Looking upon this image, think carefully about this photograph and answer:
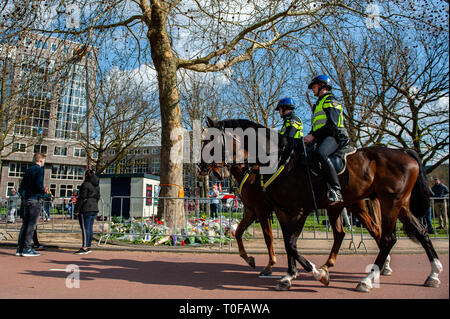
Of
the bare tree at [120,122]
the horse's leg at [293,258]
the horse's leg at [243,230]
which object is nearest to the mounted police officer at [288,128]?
the horse's leg at [293,258]

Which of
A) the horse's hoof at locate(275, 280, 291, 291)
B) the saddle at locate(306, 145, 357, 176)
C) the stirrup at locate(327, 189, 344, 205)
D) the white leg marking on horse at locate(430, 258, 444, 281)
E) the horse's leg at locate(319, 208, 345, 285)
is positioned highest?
the saddle at locate(306, 145, 357, 176)

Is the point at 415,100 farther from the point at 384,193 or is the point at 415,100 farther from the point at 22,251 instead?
the point at 22,251

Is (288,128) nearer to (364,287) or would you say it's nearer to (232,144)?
(232,144)

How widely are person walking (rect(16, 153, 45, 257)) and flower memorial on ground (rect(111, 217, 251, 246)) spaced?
7.44 feet

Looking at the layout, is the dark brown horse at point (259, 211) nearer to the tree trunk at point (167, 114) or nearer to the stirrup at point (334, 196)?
the stirrup at point (334, 196)

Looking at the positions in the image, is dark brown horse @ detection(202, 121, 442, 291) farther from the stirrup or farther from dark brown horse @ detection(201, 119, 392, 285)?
dark brown horse @ detection(201, 119, 392, 285)

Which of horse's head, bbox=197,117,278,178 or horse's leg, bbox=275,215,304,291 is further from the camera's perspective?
horse's head, bbox=197,117,278,178

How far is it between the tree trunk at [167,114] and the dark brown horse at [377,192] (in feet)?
18.6

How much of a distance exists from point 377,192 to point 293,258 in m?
1.69

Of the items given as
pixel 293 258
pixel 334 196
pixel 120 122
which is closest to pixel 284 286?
pixel 293 258

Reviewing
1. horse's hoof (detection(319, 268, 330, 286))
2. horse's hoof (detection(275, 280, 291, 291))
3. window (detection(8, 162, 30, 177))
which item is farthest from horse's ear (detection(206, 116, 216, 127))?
window (detection(8, 162, 30, 177))

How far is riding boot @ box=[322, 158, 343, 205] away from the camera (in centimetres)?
482

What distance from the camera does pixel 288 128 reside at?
18.6ft

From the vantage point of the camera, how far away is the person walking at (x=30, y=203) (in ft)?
25.3
